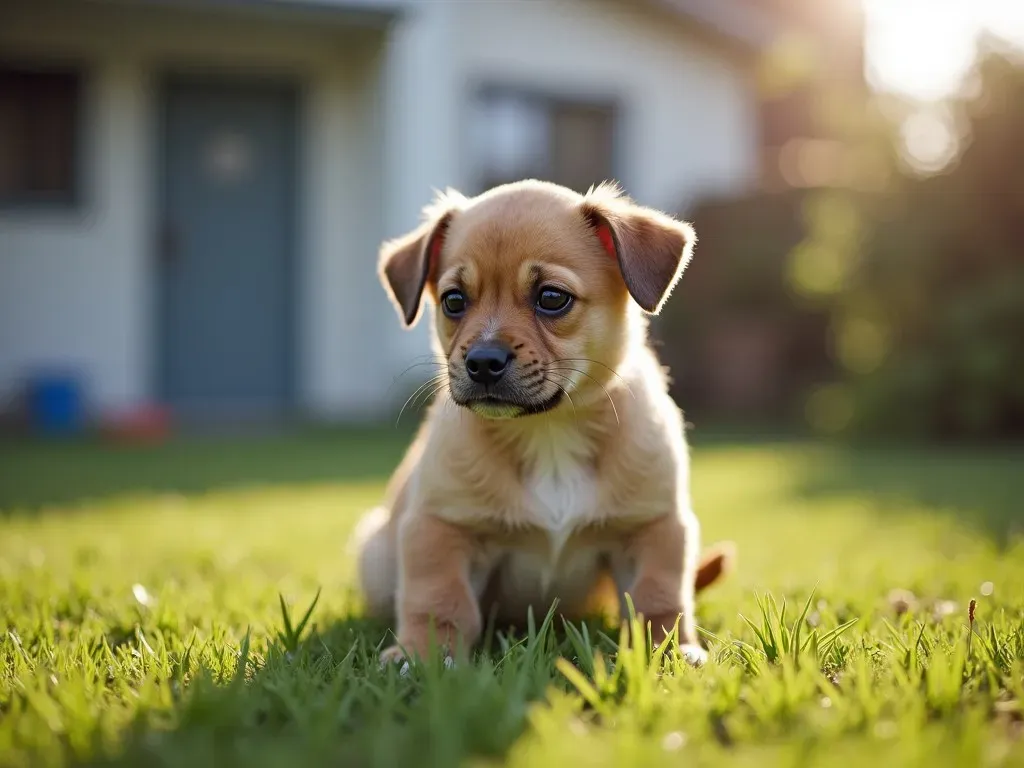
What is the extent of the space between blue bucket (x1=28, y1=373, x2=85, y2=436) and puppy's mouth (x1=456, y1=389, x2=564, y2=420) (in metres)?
7.80

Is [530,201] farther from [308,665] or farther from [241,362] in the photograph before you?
[241,362]

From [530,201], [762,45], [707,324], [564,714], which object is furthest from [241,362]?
[564,714]

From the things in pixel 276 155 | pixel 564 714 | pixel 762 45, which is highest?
pixel 762 45

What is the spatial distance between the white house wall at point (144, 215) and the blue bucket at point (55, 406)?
27.6 inches

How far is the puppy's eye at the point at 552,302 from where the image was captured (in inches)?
107

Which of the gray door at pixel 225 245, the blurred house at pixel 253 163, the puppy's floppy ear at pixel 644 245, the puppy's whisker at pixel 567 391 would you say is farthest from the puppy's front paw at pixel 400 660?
the gray door at pixel 225 245

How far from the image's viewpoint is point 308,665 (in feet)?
7.06

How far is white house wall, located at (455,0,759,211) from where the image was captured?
11641 mm

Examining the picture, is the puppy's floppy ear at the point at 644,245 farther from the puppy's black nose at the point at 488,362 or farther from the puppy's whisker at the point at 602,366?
the puppy's black nose at the point at 488,362

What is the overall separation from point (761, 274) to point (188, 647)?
10.7 meters

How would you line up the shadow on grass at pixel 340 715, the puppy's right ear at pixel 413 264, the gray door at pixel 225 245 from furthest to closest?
1. the gray door at pixel 225 245
2. the puppy's right ear at pixel 413 264
3. the shadow on grass at pixel 340 715

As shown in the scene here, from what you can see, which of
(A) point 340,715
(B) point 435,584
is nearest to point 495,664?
(B) point 435,584

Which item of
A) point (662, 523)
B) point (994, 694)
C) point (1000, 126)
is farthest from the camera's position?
point (1000, 126)

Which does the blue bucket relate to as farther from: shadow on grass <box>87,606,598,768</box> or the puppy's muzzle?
shadow on grass <box>87,606,598,768</box>
